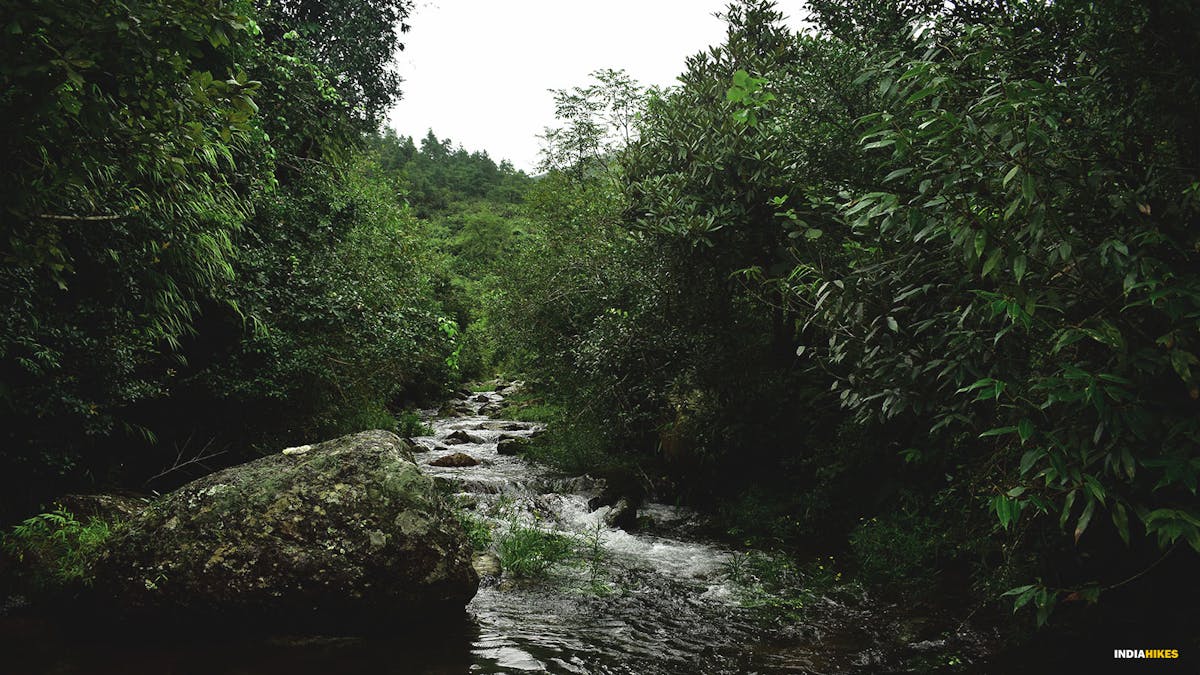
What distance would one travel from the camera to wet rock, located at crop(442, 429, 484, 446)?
678 inches

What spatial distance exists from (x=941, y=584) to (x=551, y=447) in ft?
32.3

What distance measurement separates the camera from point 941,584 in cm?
650

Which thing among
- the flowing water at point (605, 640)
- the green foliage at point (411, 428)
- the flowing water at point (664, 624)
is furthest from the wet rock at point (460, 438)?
the flowing water at point (605, 640)

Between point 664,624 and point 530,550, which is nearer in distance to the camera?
→ point 664,624

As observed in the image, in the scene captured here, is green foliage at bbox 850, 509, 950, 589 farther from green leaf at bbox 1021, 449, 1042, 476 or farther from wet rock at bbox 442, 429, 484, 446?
wet rock at bbox 442, 429, 484, 446

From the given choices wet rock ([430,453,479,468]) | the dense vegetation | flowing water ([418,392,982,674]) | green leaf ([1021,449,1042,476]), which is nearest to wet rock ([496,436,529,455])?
the dense vegetation

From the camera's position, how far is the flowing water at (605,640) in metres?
4.72

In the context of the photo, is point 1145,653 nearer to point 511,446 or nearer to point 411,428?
point 511,446

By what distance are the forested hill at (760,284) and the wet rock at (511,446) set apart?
4.46 feet

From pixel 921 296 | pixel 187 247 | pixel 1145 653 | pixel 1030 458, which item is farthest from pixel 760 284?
pixel 187 247

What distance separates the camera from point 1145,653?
4398 millimetres

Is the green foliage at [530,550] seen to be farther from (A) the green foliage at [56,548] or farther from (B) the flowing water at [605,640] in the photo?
(A) the green foliage at [56,548]

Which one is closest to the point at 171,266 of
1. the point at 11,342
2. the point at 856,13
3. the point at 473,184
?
the point at 11,342

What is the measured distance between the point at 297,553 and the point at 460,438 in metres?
12.5
